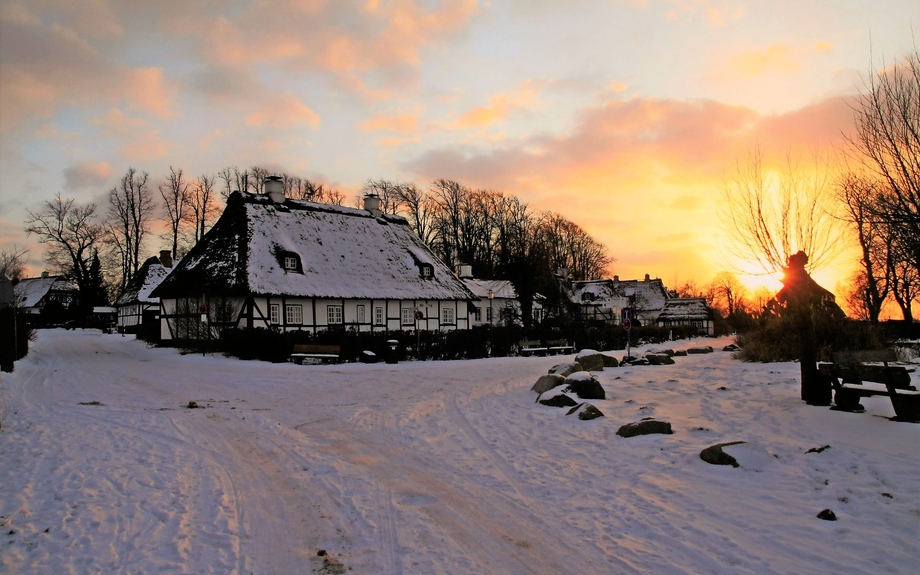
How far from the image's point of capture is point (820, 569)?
4281 mm

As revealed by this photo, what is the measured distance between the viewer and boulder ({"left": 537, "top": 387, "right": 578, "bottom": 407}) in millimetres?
11242

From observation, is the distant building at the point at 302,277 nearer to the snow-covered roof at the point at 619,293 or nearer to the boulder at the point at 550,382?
the boulder at the point at 550,382

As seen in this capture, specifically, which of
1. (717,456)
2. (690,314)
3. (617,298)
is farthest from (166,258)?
(717,456)

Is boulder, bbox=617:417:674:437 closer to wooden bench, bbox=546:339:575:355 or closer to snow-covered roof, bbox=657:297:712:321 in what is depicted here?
wooden bench, bbox=546:339:575:355

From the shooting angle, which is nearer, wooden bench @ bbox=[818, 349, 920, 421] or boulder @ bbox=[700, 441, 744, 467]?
boulder @ bbox=[700, 441, 744, 467]

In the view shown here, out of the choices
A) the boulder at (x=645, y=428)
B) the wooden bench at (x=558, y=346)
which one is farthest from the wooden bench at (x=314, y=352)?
the boulder at (x=645, y=428)

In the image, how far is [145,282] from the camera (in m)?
50.3

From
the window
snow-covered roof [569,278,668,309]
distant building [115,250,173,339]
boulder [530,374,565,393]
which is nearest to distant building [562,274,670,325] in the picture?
snow-covered roof [569,278,668,309]

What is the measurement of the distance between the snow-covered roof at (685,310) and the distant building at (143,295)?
5311 cm

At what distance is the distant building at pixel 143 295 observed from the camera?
49094 millimetres

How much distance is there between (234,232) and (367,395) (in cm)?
2057

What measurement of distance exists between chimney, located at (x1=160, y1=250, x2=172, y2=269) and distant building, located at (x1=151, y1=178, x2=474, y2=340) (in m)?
23.1

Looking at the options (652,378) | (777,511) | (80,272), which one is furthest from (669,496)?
(80,272)

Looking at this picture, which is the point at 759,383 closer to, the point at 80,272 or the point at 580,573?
the point at 580,573
